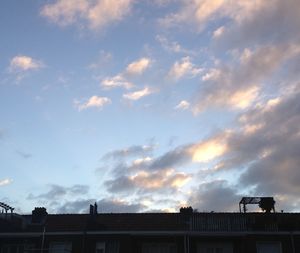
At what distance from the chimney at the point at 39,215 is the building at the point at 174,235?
1206 mm

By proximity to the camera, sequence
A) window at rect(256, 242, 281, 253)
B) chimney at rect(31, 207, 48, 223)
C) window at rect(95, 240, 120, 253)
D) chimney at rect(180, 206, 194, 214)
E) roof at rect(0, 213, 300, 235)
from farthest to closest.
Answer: chimney at rect(31, 207, 48, 223) < chimney at rect(180, 206, 194, 214) < window at rect(95, 240, 120, 253) < roof at rect(0, 213, 300, 235) < window at rect(256, 242, 281, 253)

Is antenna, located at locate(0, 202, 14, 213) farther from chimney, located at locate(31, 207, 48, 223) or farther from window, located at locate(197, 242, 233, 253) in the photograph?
window, located at locate(197, 242, 233, 253)

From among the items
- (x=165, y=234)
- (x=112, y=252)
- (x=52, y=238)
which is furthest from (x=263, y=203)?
(x=52, y=238)

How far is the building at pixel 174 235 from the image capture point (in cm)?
4125

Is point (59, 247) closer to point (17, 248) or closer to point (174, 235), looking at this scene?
point (17, 248)

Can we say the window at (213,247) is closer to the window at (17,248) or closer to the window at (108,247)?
the window at (108,247)

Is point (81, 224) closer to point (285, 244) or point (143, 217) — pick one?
point (143, 217)

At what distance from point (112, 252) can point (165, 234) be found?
193 inches

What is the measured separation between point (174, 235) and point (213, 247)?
3.48 meters

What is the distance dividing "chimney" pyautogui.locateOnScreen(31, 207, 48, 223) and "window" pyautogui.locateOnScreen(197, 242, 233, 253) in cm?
1531

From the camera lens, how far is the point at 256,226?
41.8 m

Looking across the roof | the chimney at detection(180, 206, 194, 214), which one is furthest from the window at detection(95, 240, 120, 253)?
the chimney at detection(180, 206, 194, 214)

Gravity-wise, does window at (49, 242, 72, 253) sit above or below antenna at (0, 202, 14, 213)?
below

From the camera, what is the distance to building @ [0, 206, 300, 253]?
4125 centimetres
